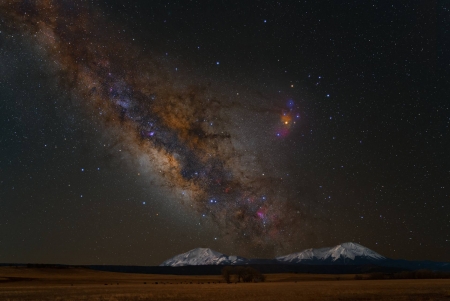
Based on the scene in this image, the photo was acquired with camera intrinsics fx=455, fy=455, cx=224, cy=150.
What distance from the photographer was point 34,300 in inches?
1799

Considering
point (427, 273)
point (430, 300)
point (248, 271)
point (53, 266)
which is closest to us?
point (430, 300)

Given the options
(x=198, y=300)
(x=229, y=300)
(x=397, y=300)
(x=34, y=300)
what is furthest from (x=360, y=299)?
(x=34, y=300)

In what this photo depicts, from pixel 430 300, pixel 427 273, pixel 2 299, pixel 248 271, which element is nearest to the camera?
pixel 430 300

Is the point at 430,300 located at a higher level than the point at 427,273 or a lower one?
lower

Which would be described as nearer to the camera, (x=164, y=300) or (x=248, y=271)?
(x=164, y=300)

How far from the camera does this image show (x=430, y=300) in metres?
41.7

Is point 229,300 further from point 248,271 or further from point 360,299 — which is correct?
point 248,271

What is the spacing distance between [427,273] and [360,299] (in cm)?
10679

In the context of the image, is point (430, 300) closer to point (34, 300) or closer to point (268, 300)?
point (268, 300)

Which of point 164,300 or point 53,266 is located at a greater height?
point 53,266

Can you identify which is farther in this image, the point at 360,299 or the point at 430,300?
the point at 360,299

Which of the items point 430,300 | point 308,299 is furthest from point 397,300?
point 308,299

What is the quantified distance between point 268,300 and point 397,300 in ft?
41.3

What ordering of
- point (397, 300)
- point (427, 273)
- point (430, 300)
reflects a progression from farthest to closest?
point (427, 273) → point (397, 300) → point (430, 300)
